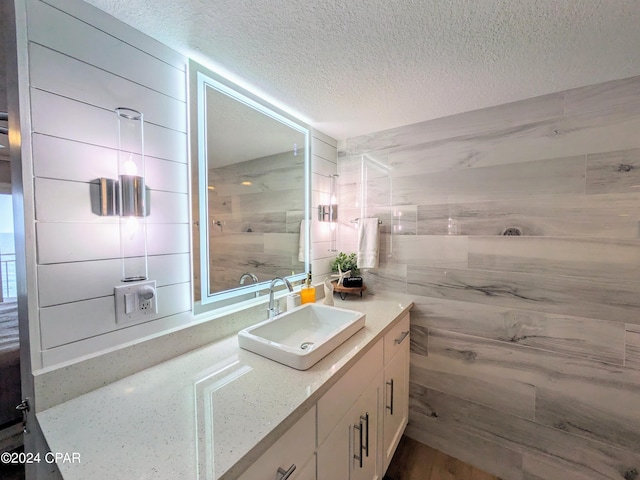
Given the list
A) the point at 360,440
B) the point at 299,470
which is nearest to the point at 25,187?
the point at 299,470

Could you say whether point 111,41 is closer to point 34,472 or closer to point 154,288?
point 154,288

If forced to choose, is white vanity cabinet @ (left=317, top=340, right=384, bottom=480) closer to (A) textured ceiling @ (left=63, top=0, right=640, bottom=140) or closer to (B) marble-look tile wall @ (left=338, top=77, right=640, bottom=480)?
(B) marble-look tile wall @ (left=338, top=77, right=640, bottom=480)

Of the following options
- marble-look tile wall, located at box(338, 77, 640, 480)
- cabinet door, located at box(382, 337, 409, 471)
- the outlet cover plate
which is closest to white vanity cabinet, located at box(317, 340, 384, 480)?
cabinet door, located at box(382, 337, 409, 471)

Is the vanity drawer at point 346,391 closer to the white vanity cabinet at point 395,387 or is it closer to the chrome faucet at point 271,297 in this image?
the white vanity cabinet at point 395,387

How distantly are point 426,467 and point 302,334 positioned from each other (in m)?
1.11

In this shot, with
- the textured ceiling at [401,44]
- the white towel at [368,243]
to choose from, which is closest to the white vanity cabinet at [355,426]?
the white towel at [368,243]

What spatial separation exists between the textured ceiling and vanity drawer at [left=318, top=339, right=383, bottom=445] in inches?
49.6

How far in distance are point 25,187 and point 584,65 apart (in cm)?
207

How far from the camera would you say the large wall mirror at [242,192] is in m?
1.17

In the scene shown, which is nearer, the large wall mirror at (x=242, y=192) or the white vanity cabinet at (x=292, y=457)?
the white vanity cabinet at (x=292, y=457)

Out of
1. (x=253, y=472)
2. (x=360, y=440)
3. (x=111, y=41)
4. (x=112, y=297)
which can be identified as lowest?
(x=360, y=440)

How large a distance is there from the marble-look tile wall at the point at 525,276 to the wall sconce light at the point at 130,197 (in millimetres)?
1405

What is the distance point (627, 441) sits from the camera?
48.5 inches

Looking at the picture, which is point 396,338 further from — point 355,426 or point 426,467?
point 426,467
